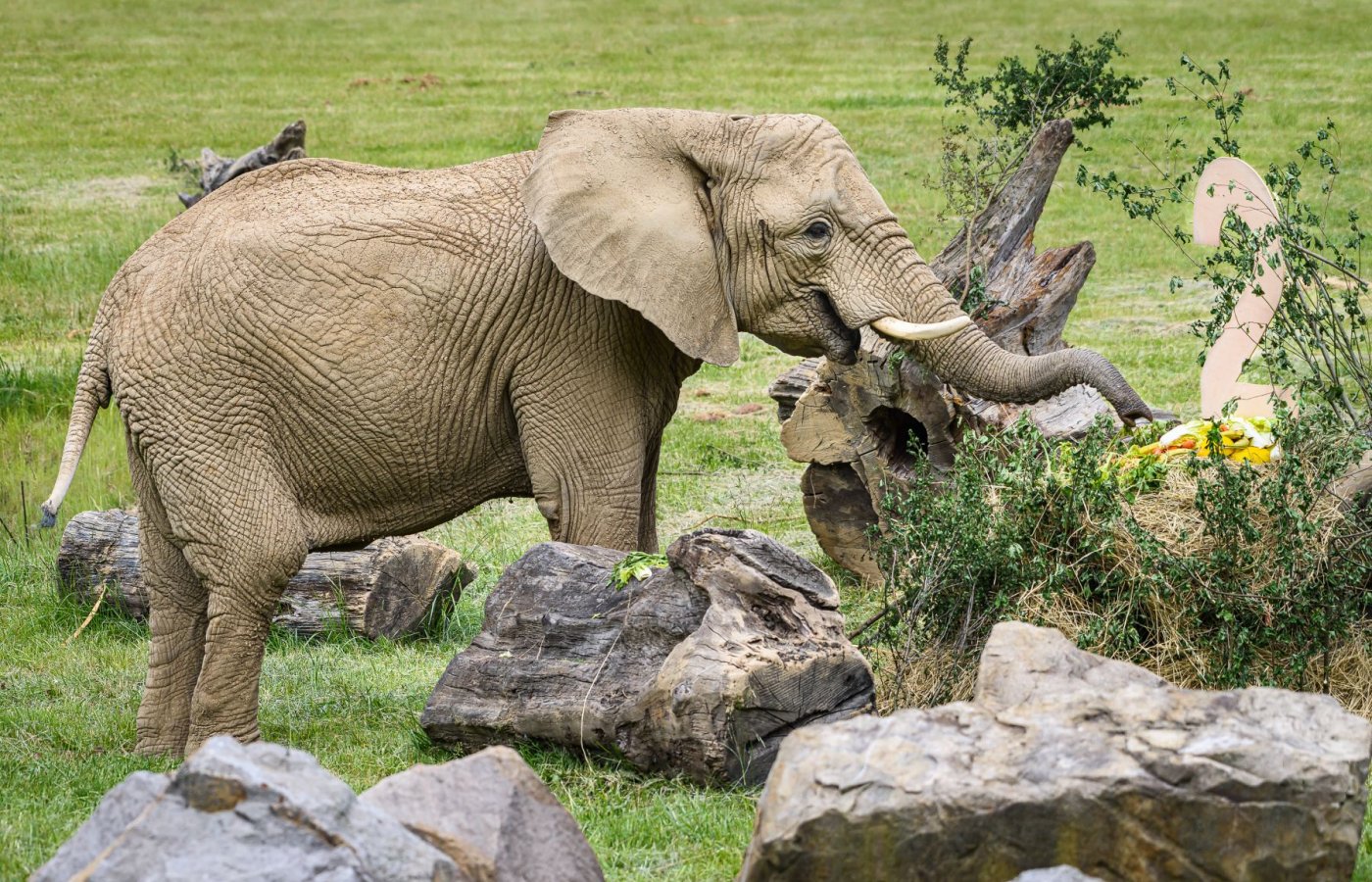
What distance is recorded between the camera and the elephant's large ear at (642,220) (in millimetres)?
6238

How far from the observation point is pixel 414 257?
256 inches

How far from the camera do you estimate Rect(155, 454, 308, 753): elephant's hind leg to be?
642cm

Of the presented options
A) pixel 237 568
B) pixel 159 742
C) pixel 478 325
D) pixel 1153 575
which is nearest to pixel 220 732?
pixel 159 742

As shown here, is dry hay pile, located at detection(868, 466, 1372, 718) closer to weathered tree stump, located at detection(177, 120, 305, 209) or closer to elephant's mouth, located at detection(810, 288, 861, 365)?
elephant's mouth, located at detection(810, 288, 861, 365)

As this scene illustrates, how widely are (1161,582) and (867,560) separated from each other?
9.89 feet

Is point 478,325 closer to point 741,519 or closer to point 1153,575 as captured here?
point 1153,575

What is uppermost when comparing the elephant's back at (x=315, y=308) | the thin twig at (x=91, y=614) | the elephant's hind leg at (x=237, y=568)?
the elephant's back at (x=315, y=308)

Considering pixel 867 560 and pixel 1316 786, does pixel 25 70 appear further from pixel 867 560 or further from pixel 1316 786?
pixel 1316 786

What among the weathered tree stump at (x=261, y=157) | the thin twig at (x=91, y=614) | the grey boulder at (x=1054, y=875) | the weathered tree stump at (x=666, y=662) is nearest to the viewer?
the grey boulder at (x=1054, y=875)

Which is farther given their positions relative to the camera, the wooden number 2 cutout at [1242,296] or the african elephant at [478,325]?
the wooden number 2 cutout at [1242,296]

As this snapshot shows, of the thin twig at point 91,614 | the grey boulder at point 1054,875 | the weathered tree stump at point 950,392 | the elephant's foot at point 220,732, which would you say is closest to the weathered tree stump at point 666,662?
the elephant's foot at point 220,732

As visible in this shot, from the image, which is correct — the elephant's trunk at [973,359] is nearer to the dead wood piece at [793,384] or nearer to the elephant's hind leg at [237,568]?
the elephant's hind leg at [237,568]

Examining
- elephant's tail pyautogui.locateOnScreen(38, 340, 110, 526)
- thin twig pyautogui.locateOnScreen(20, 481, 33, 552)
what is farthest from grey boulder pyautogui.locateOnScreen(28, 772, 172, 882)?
thin twig pyautogui.locateOnScreen(20, 481, 33, 552)

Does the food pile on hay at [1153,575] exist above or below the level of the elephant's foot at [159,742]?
above
